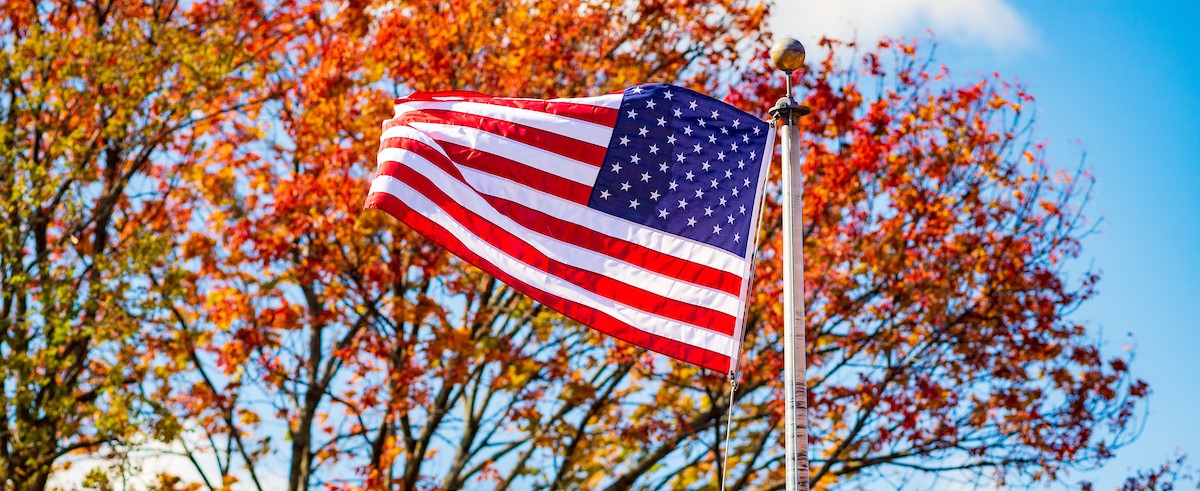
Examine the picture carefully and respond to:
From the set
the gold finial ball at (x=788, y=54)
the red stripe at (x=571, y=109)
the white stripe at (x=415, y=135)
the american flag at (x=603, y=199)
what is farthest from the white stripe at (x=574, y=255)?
the gold finial ball at (x=788, y=54)

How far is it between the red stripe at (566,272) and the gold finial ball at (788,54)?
5.24 feet

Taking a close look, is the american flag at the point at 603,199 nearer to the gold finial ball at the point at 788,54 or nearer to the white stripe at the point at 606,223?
the white stripe at the point at 606,223

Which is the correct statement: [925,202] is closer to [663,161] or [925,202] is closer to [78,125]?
[663,161]

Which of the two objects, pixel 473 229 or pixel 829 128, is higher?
pixel 829 128

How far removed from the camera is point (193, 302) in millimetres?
17109

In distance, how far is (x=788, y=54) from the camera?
7645mm

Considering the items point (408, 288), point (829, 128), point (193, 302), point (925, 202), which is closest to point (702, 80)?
point (829, 128)

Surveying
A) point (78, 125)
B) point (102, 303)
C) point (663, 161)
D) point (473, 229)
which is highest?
point (78, 125)

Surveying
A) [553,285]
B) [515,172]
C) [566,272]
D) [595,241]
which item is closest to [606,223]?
[595,241]

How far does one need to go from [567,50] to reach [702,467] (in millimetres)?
5918

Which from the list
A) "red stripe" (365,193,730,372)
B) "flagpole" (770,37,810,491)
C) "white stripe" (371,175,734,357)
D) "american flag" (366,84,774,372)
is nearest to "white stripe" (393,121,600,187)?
"american flag" (366,84,774,372)

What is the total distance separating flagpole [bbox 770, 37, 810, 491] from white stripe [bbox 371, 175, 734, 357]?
1.99ft

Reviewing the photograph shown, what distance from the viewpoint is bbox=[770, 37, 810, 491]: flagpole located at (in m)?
7.03

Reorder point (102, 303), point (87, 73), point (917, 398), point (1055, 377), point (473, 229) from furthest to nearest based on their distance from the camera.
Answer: point (1055, 377) → point (917, 398) → point (87, 73) → point (102, 303) → point (473, 229)
